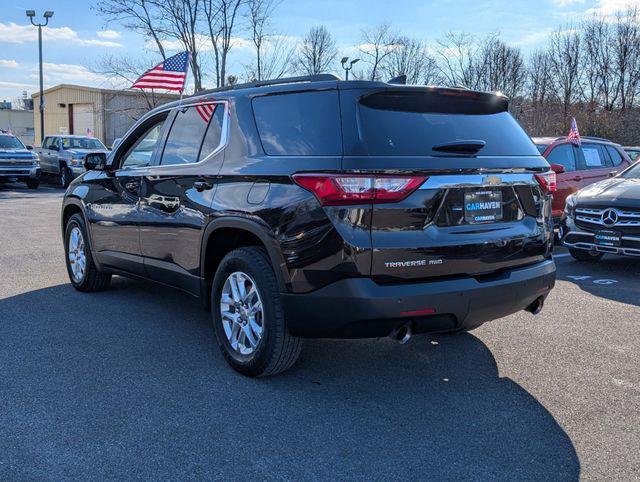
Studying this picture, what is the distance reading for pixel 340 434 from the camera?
329cm

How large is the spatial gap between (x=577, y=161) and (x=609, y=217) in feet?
10.7

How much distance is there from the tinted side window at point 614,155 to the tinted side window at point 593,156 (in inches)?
9.7

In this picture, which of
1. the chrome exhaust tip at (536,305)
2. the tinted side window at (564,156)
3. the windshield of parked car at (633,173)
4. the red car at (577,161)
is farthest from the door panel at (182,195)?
the tinted side window at (564,156)

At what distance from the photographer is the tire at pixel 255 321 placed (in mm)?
3721

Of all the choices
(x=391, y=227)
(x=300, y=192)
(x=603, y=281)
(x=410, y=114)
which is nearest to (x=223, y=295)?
(x=300, y=192)

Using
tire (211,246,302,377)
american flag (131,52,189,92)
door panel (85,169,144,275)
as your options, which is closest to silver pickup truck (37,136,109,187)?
american flag (131,52,189,92)

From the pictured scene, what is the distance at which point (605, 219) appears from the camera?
757 cm

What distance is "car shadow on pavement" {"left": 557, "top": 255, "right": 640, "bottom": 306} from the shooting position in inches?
255

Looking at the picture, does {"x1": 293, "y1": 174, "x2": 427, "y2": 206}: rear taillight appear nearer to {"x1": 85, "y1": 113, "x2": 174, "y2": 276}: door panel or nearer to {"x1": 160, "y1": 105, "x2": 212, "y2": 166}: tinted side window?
{"x1": 160, "y1": 105, "x2": 212, "y2": 166}: tinted side window

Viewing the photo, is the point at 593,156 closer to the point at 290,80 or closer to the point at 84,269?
the point at 290,80

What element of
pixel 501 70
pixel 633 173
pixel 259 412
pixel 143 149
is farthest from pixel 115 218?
pixel 501 70

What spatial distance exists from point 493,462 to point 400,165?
1.58 metres

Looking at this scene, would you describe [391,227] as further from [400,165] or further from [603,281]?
[603,281]

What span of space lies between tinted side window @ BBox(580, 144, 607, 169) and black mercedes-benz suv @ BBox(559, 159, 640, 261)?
2.25m
